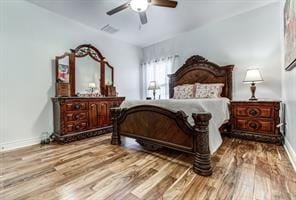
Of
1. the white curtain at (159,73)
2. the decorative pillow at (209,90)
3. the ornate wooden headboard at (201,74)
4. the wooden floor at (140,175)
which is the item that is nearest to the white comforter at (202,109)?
the wooden floor at (140,175)

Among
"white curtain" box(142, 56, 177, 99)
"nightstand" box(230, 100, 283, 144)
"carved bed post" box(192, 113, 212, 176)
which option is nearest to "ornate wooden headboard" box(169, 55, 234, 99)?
"white curtain" box(142, 56, 177, 99)

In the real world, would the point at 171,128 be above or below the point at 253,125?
above

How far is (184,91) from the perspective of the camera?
155 inches

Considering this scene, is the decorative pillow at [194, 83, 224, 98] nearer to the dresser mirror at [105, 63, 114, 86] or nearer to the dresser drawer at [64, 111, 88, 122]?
the dresser mirror at [105, 63, 114, 86]

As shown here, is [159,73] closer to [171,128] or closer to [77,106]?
[77,106]

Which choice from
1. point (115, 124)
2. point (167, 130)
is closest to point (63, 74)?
point (115, 124)

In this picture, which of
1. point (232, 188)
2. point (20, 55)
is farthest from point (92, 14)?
point (232, 188)

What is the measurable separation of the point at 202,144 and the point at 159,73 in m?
3.62

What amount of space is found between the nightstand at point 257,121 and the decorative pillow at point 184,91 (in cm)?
99

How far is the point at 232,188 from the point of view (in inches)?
57.4

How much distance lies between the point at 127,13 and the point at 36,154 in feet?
10.3

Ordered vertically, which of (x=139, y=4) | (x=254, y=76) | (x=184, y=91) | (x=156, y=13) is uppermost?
(x=156, y=13)

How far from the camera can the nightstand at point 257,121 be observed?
2.72m

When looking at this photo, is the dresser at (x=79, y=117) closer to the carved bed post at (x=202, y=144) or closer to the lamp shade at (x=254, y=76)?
the carved bed post at (x=202, y=144)
